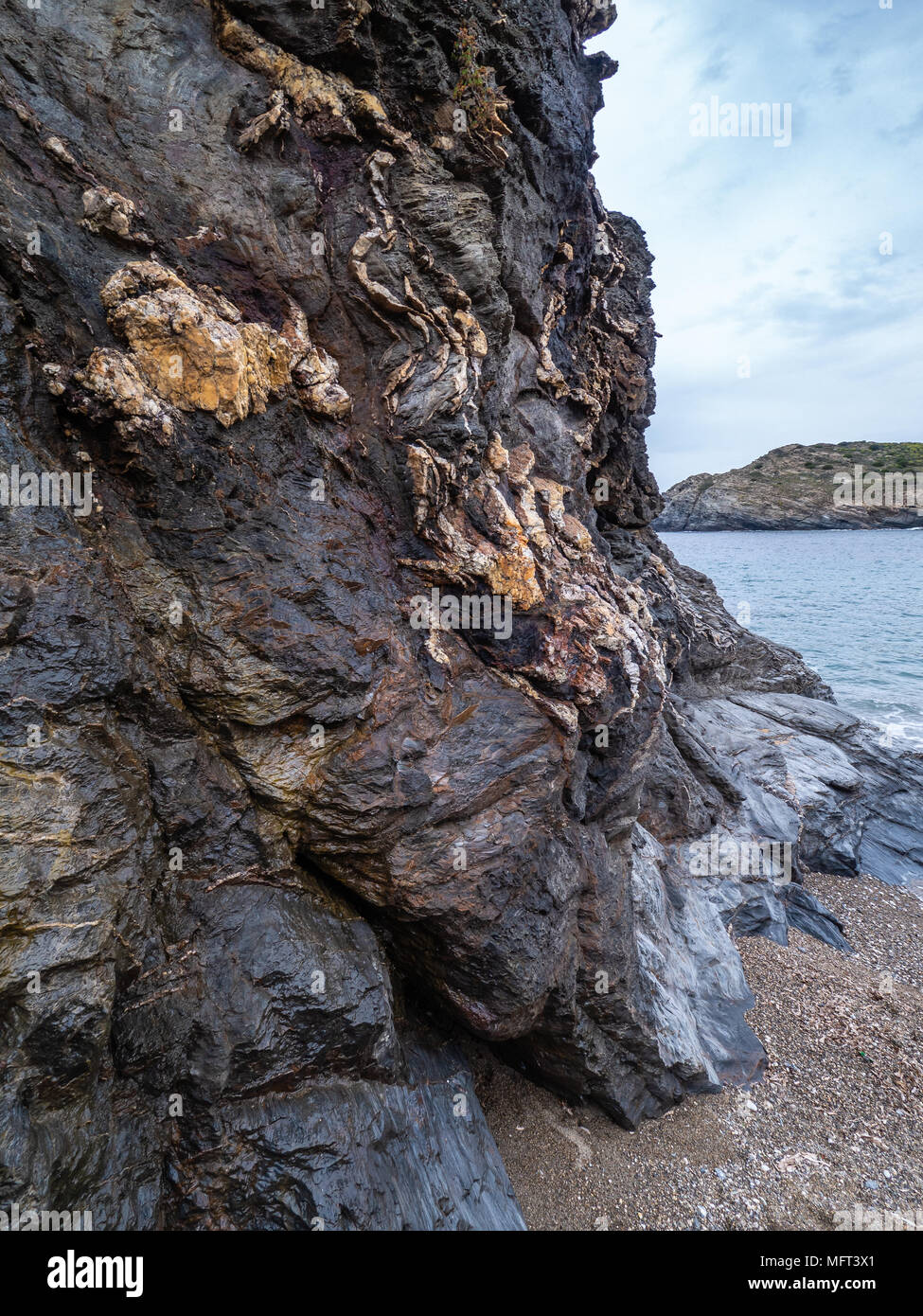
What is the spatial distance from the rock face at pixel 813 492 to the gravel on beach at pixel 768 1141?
121679 millimetres

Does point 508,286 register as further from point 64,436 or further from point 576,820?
point 576,820

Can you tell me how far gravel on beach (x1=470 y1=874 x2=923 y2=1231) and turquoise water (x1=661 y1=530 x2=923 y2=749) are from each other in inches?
580

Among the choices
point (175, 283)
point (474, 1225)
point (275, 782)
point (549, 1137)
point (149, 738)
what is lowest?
point (549, 1137)

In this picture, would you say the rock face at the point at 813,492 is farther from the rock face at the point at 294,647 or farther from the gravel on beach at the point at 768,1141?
the rock face at the point at 294,647

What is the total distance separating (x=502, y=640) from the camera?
7.01 meters

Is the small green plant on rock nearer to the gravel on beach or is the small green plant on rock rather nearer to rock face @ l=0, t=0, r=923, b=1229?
rock face @ l=0, t=0, r=923, b=1229

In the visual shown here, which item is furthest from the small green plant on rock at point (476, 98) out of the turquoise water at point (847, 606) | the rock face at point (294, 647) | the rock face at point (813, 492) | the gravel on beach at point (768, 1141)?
the rock face at point (813, 492)

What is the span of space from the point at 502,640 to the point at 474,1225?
6071 mm

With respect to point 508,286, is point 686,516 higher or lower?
higher

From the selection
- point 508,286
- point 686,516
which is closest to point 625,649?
point 508,286

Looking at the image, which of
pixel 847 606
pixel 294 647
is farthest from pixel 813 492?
pixel 294 647

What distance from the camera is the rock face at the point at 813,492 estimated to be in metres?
116

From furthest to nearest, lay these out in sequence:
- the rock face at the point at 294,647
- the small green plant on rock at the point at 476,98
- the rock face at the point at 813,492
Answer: the rock face at the point at 813,492 → the small green plant on rock at the point at 476,98 → the rock face at the point at 294,647

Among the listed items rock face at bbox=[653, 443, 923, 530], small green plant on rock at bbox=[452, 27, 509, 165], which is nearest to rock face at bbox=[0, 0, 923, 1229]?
small green plant on rock at bbox=[452, 27, 509, 165]
